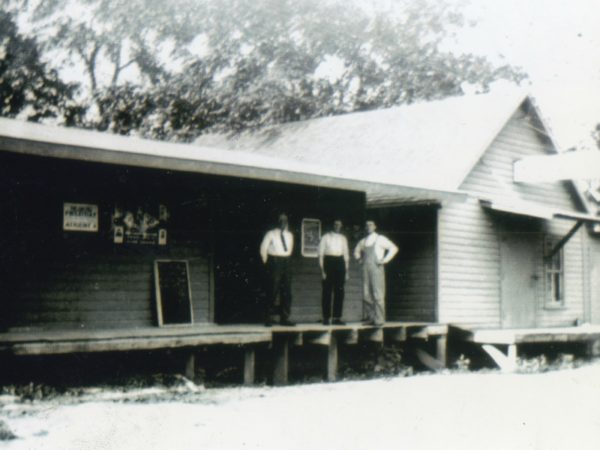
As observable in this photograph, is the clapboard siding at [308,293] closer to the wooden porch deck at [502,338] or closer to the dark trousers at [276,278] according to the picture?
the dark trousers at [276,278]

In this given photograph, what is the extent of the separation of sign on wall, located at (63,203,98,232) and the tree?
17.8 metres

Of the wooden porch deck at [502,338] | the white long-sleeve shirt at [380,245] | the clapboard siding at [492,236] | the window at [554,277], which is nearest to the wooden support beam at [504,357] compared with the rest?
the wooden porch deck at [502,338]

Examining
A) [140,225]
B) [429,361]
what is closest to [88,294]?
[140,225]

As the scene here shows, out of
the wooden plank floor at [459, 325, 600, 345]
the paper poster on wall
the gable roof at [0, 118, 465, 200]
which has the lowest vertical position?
the wooden plank floor at [459, 325, 600, 345]

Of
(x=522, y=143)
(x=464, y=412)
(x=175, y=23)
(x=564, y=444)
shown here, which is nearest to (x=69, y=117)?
(x=175, y=23)

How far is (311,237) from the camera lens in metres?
16.1

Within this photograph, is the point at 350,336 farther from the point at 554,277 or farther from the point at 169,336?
the point at 554,277

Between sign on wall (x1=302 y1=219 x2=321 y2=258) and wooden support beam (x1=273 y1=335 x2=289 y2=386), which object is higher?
sign on wall (x1=302 y1=219 x2=321 y2=258)

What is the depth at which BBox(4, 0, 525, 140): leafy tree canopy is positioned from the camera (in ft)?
106

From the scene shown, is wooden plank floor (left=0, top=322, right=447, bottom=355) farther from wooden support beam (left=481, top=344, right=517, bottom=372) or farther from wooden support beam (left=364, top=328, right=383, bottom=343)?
wooden support beam (left=481, top=344, right=517, bottom=372)

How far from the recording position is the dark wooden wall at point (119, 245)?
39.9 ft

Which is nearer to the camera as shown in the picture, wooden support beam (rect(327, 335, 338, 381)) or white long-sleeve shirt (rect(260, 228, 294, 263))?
white long-sleeve shirt (rect(260, 228, 294, 263))

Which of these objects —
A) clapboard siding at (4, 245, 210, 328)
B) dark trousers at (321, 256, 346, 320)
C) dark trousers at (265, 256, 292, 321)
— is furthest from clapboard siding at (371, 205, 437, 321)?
clapboard siding at (4, 245, 210, 328)

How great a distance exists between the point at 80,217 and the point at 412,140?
29.8ft
